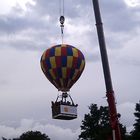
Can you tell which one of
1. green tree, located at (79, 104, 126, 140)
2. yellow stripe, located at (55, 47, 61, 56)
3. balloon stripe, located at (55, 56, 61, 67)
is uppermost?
green tree, located at (79, 104, 126, 140)

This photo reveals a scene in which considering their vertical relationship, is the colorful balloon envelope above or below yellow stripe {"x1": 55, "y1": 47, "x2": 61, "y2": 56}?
below

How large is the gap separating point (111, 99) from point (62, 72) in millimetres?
10071

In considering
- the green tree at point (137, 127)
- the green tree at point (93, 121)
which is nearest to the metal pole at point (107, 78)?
the green tree at point (137, 127)

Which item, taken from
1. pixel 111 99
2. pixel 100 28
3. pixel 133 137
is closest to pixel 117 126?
pixel 111 99

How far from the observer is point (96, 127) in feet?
315

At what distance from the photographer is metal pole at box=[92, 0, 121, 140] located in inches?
1176

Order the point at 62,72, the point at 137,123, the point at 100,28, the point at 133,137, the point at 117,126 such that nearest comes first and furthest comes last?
the point at 117,126 < the point at 100,28 < the point at 62,72 < the point at 133,137 < the point at 137,123

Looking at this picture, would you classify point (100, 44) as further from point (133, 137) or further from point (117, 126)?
point (133, 137)

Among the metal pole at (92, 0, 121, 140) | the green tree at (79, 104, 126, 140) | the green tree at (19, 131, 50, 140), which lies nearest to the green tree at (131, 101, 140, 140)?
the green tree at (79, 104, 126, 140)

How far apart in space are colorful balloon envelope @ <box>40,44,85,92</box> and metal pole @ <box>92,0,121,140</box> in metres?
8.69

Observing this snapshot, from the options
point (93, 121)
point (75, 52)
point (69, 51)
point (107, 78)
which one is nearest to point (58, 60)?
point (69, 51)

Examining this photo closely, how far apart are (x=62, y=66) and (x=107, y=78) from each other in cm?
997

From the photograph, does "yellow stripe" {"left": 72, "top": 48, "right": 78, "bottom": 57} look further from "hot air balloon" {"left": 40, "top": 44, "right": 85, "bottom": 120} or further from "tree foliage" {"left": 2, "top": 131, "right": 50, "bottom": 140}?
"tree foliage" {"left": 2, "top": 131, "right": 50, "bottom": 140}

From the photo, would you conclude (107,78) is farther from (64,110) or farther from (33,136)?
(33,136)
